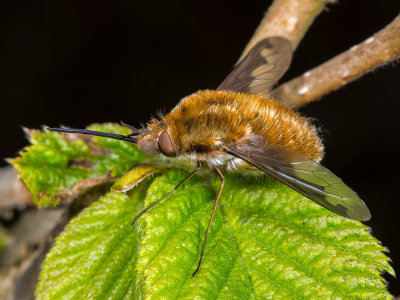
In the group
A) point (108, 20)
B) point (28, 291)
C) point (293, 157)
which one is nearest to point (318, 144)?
point (293, 157)

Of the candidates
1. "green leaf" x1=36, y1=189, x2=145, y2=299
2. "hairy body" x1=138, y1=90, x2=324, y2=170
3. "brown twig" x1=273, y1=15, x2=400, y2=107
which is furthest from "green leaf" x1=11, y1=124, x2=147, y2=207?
"brown twig" x1=273, y1=15, x2=400, y2=107

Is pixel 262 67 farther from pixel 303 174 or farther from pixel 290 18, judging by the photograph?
pixel 303 174

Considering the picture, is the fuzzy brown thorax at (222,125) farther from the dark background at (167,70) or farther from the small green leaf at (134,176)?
the dark background at (167,70)

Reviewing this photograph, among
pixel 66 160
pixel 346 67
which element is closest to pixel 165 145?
pixel 66 160

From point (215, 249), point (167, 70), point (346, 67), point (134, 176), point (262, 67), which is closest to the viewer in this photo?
point (215, 249)

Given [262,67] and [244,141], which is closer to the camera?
[244,141]

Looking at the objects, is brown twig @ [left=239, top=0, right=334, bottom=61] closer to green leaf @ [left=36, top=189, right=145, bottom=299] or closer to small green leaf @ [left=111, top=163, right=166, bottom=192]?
small green leaf @ [left=111, top=163, right=166, bottom=192]

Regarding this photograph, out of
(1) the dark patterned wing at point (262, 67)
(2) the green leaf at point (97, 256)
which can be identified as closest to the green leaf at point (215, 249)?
(2) the green leaf at point (97, 256)
